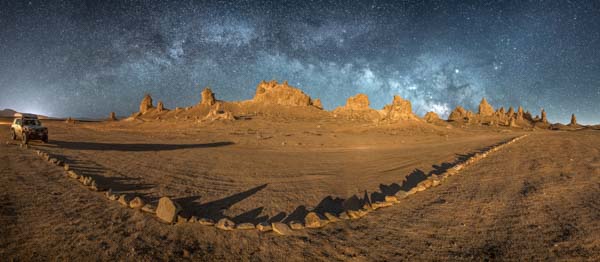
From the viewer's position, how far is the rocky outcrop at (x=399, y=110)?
68713mm

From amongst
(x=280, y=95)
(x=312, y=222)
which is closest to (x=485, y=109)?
(x=280, y=95)

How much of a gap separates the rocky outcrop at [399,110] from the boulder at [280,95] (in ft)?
198

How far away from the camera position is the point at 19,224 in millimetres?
5789

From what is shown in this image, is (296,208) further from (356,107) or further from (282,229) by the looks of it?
(356,107)

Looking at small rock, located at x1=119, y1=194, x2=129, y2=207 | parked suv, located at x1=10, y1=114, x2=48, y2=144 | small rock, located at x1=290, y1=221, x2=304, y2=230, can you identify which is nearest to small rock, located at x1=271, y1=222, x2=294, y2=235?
small rock, located at x1=290, y1=221, x2=304, y2=230

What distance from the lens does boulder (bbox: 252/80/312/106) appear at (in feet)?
416

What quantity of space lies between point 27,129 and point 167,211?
21.2m

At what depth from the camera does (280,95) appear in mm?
129000

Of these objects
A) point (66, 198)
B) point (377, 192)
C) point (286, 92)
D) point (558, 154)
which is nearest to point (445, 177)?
point (377, 192)

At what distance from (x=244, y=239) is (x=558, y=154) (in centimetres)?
1807

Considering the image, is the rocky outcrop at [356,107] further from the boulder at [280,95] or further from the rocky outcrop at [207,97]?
the rocky outcrop at [207,97]

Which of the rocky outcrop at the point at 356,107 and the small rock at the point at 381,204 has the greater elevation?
the rocky outcrop at the point at 356,107

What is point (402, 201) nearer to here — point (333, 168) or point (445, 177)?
point (445, 177)

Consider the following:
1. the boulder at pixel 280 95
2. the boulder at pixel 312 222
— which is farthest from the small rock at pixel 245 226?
the boulder at pixel 280 95
